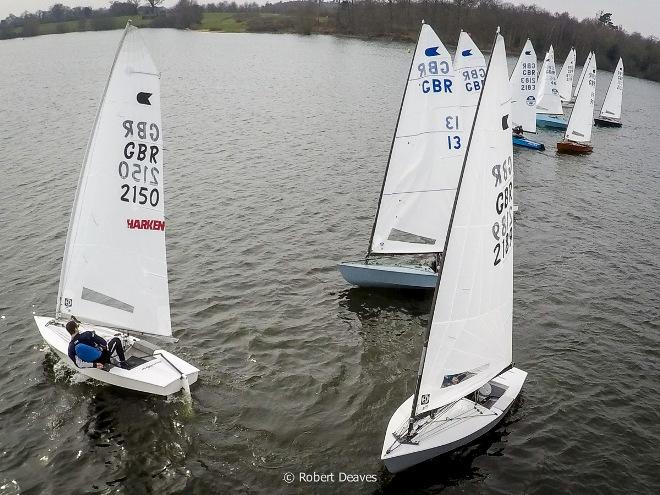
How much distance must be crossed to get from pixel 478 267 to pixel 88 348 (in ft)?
31.4

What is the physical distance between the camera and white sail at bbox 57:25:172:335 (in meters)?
12.7

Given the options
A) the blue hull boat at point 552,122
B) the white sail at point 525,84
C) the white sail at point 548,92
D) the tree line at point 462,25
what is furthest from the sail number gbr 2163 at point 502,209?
the tree line at point 462,25

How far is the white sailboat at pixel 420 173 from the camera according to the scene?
18.3m

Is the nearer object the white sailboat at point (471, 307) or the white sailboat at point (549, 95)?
the white sailboat at point (471, 307)

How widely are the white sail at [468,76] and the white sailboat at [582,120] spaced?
2595 cm

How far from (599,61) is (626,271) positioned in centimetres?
10275

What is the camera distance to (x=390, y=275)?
1980 cm

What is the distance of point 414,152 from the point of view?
19.1 metres

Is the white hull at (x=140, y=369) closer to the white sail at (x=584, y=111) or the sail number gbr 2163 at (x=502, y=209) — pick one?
the sail number gbr 2163 at (x=502, y=209)

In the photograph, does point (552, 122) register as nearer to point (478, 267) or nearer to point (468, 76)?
point (468, 76)

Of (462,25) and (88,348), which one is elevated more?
(462,25)

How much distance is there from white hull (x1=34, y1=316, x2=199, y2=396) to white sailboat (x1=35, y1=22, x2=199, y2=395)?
3cm

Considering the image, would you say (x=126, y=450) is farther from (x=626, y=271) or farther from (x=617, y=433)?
(x=626, y=271)

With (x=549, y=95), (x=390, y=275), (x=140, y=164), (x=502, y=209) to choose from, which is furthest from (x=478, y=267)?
(x=549, y=95)
